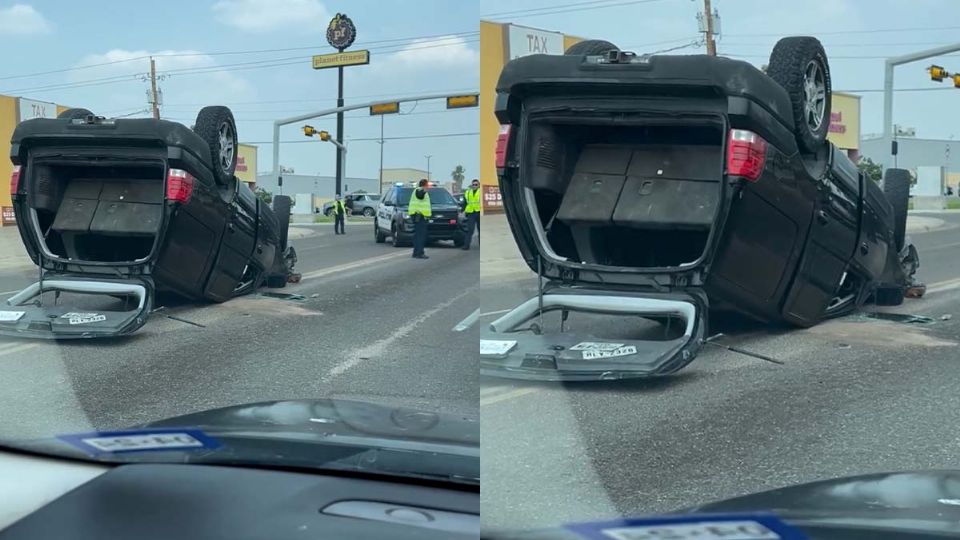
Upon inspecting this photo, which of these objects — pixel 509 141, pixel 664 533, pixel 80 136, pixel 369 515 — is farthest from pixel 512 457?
pixel 80 136

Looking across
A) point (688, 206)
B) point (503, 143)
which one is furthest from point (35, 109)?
point (688, 206)

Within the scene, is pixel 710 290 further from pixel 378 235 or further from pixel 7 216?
pixel 7 216

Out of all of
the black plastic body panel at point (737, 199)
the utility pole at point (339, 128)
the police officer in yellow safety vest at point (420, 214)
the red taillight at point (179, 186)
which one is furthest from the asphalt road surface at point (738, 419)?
the red taillight at point (179, 186)

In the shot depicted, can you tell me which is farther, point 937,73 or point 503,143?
point 503,143

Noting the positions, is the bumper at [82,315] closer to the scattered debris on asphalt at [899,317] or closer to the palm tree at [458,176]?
the palm tree at [458,176]

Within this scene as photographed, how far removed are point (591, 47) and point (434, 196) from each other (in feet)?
3.19

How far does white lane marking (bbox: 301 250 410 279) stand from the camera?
12.6 feet

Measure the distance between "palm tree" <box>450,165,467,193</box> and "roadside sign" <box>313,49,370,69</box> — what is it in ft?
3.37

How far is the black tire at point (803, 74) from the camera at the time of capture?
6.62 ft

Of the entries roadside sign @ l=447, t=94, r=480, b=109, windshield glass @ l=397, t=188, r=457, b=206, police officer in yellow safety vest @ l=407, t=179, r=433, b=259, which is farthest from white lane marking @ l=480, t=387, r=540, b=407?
police officer in yellow safety vest @ l=407, t=179, r=433, b=259

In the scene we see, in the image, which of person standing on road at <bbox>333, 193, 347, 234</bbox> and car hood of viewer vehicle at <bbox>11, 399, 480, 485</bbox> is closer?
car hood of viewer vehicle at <bbox>11, 399, 480, 485</bbox>

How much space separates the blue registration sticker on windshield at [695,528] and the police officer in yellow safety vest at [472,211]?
0.80 m

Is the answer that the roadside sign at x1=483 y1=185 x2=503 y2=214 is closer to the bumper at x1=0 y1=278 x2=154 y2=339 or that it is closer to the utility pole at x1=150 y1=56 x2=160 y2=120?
the utility pole at x1=150 y1=56 x2=160 y2=120

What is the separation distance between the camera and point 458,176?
105 inches
